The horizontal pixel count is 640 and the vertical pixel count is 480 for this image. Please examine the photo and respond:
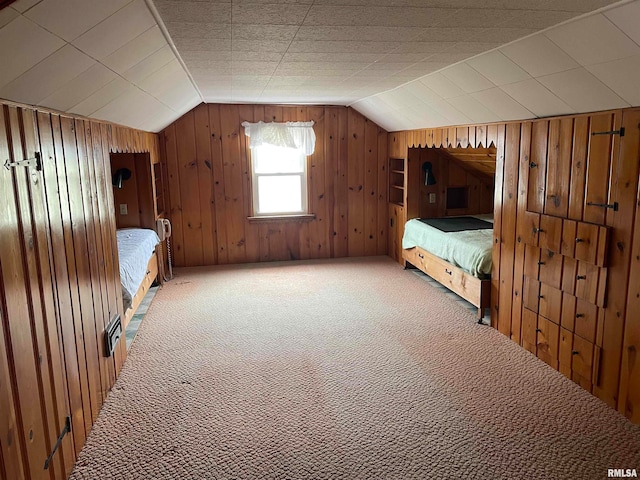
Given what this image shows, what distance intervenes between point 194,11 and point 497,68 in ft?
6.17

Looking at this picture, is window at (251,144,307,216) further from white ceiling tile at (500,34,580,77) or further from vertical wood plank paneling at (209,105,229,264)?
white ceiling tile at (500,34,580,77)

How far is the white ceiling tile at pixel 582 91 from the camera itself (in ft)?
8.07

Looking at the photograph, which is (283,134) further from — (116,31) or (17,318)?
(17,318)

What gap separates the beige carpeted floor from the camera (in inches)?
88.7

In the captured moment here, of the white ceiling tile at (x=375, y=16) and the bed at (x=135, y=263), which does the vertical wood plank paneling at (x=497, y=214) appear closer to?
the white ceiling tile at (x=375, y=16)

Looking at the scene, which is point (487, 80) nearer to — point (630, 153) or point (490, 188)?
point (630, 153)

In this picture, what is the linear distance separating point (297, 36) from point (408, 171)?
11.2ft

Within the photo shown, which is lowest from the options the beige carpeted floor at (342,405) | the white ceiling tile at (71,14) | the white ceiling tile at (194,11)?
the beige carpeted floor at (342,405)

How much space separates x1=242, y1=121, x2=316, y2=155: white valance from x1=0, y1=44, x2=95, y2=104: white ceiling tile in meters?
3.79

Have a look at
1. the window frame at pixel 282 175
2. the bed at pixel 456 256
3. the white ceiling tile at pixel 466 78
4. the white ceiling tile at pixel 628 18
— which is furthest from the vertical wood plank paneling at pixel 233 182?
the white ceiling tile at pixel 628 18

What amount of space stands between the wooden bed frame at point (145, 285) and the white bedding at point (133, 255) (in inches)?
5.5

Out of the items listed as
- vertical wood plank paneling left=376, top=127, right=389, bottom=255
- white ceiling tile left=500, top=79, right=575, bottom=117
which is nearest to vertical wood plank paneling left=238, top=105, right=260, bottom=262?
vertical wood plank paneling left=376, top=127, right=389, bottom=255

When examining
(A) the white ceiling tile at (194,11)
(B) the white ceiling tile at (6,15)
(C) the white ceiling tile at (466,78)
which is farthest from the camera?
(C) the white ceiling tile at (466,78)

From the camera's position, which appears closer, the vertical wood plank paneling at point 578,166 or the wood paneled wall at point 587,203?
the wood paneled wall at point 587,203
